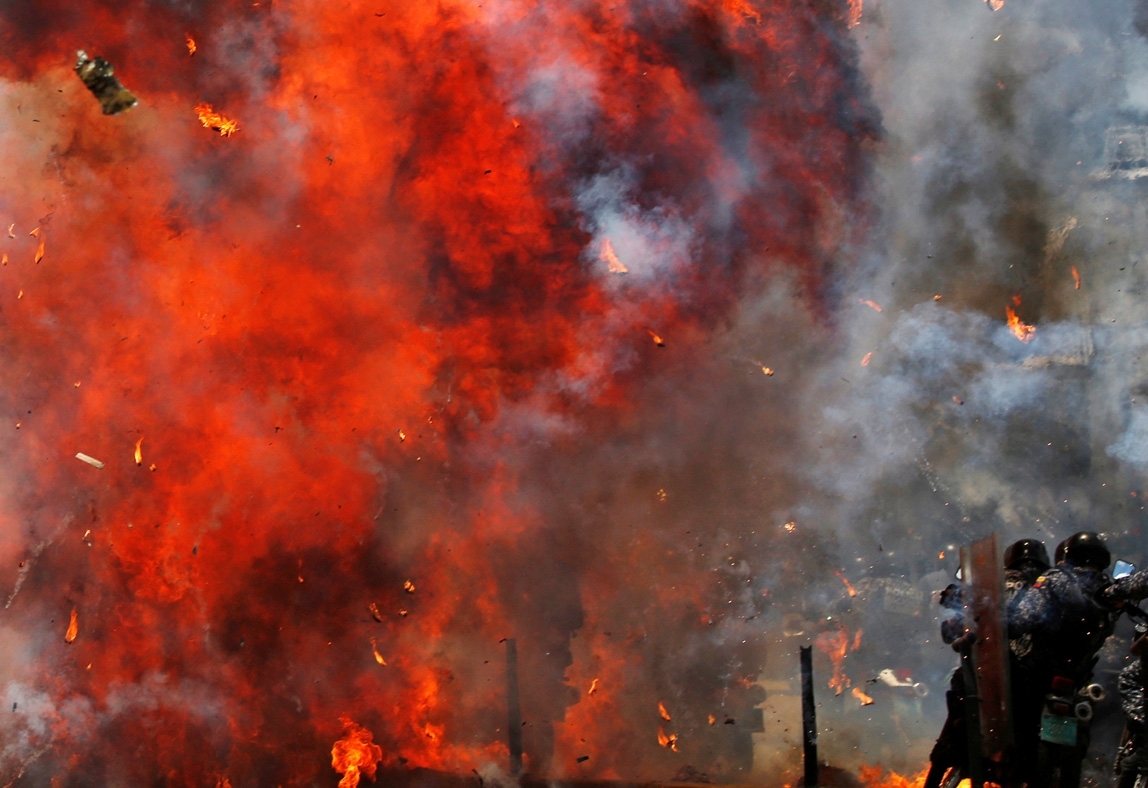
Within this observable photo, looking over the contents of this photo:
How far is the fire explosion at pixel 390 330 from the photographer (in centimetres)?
669

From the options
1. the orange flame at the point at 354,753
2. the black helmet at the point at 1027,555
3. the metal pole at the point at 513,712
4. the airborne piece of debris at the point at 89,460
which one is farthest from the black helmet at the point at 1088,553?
the airborne piece of debris at the point at 89,460

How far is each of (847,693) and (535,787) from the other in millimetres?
2465

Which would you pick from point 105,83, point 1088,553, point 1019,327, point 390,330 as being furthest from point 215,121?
point 1088,553

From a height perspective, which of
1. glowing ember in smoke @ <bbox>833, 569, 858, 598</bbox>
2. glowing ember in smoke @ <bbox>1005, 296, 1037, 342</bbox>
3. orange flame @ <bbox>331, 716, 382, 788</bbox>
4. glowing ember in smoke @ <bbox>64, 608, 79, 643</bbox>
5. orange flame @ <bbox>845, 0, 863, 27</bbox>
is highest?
orange flame @ <bbox>845, 0, 863, 27</bbox>

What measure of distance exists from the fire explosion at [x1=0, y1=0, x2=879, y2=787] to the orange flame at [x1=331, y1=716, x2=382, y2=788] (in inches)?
17.9

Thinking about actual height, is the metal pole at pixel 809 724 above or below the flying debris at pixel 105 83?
below

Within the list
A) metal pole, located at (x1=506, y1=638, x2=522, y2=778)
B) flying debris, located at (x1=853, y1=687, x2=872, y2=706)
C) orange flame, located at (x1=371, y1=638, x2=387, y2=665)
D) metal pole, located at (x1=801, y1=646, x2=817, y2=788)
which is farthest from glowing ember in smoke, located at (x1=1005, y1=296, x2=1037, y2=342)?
orange flame, located at (x1=371, y1=638, x2=387, y2=665)

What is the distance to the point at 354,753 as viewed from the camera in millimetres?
6508

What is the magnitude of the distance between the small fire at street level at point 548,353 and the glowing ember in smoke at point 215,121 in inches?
1.1

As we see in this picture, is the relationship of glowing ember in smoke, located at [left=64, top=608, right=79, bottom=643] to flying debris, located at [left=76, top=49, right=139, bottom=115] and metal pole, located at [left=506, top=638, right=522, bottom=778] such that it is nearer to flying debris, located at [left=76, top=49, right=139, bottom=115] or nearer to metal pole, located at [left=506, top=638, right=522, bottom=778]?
metal pole, located at [left=506, top=638, right=522, bottom=778]

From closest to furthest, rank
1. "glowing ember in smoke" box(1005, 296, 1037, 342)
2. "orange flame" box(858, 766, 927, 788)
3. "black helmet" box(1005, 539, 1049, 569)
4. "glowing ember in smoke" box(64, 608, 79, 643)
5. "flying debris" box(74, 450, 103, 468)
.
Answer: "black helmet" box(1005, 539, 1049, 569) → "orange flame" box(858, 766, 927, 788) → "glowing ember in smoke" box(64, 608, 79, 643) → "flying debris" box(74, 450, 103, 468) → "glowing ember in smoke" box(1005, 296, 1037, 342)

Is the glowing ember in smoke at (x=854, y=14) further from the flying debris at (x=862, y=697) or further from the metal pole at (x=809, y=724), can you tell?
the flying debris at (x=862, y=697)

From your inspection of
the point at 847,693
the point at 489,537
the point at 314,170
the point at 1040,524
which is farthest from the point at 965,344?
the point at 314,170

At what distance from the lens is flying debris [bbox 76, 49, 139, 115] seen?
6.99 metres
